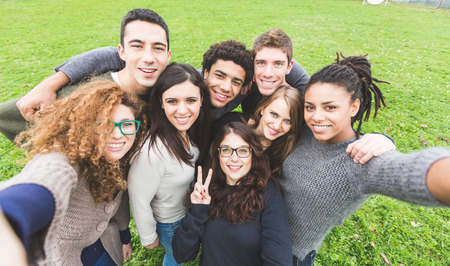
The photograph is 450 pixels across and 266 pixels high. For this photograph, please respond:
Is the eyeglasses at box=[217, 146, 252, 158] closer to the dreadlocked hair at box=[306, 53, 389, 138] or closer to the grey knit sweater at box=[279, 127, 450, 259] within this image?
the grey knit sweater at box=[279, 127, 450, 259]

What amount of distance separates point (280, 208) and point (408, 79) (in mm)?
9435

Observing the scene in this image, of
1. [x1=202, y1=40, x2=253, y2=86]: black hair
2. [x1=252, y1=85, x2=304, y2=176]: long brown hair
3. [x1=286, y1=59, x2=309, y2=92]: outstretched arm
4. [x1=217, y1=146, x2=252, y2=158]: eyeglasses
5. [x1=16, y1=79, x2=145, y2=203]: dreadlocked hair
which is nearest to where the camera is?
[x1=16, y1=79, x2=145, y2=203]: dreadlocked hair

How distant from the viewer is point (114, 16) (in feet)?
52.5


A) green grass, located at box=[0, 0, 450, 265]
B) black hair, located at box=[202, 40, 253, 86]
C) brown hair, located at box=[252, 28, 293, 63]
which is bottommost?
green grass, located at box=[0, 0, 450, 265]

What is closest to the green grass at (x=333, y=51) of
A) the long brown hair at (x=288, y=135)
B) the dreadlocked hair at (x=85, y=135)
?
the dreadlocked hair at (x=85, y=135)

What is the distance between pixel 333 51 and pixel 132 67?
10.9 metres

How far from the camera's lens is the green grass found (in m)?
3.60

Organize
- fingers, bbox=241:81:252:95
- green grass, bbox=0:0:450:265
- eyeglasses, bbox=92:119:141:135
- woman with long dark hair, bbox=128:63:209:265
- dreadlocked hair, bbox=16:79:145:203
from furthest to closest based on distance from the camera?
green grass, bbox=0:0:450:265
fingers, bbox=241:81:252:95
woman with long dark hair, bbox=128:63:209:265
eyeglasses, bbox=92:119:141:135
dreadlocked hair, bbox=16:79:145:203

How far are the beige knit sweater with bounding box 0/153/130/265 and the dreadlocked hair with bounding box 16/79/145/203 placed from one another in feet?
0.24

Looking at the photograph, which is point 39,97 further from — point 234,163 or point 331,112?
point 331,112

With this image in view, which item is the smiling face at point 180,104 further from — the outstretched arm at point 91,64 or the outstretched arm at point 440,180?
the outstretched arm at point 440,180

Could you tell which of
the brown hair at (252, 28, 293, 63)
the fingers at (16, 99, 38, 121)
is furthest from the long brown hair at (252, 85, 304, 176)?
the fingers at (16, 99, 38, 121)

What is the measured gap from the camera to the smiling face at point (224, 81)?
2.77 meters

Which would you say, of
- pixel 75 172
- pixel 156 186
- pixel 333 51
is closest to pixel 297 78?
pixel 156 186
